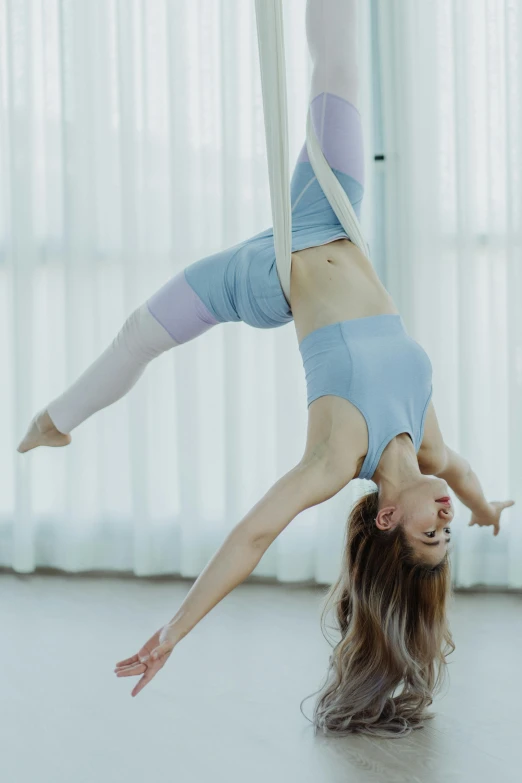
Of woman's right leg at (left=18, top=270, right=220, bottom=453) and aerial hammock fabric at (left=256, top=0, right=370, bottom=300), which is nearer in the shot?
aerial hammock fabric at (left=256, top=0, right=370, bottom=300)

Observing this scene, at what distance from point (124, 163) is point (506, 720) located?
227 centimetres

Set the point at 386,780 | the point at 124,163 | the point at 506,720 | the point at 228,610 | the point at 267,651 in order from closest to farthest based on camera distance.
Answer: the point at 386,780 → the point at 506,720 → the point at 267,651 → the point at 228,610 → the point at 124,163

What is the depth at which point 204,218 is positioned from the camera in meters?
3.24

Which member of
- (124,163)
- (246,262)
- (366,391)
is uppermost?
(124,163)

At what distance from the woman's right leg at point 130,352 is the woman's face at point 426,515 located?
0.72 meters

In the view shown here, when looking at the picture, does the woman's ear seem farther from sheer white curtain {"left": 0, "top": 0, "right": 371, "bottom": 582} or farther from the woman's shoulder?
sheer white curtain {"left": 0, "top": 0, "right": 371, "bottom": 582}

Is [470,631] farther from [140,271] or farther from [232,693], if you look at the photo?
[140,271]

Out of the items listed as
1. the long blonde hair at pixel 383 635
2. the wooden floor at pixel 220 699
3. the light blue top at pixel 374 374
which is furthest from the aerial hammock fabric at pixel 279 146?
the wooden floor at pixel 220 699

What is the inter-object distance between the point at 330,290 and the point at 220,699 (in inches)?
44.8

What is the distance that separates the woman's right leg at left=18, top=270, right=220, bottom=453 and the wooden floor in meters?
0.70

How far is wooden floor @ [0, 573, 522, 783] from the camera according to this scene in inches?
81.1

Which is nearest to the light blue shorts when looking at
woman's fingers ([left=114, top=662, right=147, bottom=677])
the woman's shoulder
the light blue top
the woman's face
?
the light blue top

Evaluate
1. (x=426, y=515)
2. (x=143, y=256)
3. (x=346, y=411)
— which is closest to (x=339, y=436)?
(x=346, y=411)

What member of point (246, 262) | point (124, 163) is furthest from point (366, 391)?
point (124, 163)
